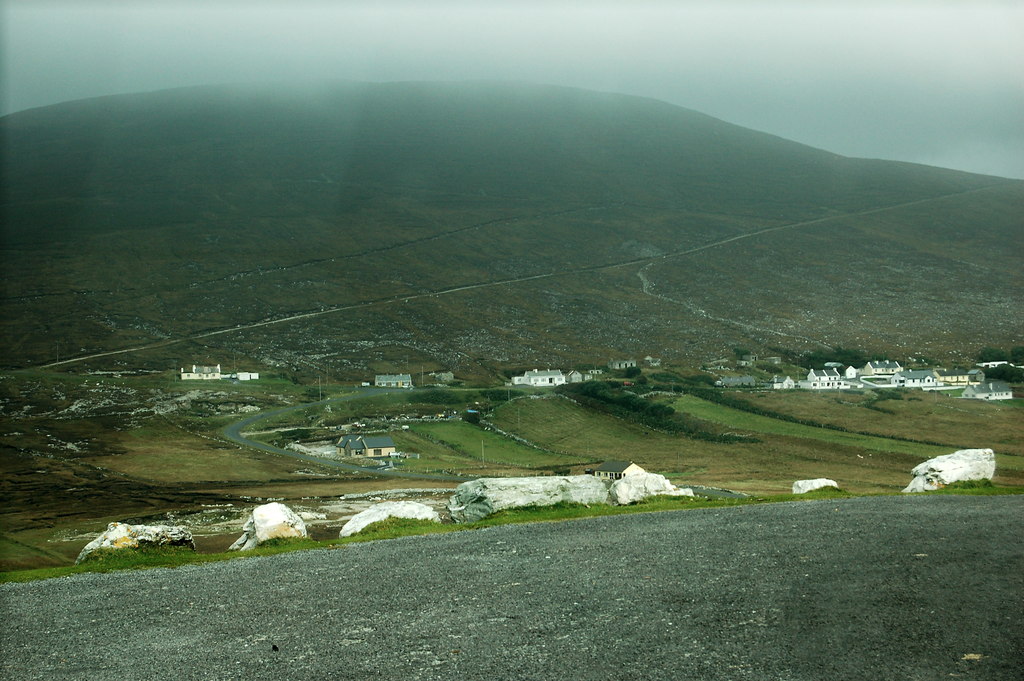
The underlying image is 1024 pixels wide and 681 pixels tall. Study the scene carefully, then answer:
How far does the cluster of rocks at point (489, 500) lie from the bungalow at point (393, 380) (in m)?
83.4

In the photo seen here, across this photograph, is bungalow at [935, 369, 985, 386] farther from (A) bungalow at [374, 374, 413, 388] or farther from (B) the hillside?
(A) bungalow at [374, 374, 413, 388]

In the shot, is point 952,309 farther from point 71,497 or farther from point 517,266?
point 71,497

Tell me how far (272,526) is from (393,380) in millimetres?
89535

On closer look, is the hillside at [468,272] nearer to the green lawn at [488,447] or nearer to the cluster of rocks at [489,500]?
the green lawn at [488,447]

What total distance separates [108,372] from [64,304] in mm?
31916

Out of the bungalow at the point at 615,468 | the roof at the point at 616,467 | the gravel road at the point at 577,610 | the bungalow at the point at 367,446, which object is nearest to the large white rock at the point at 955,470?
the gravel road at the point at 577,610

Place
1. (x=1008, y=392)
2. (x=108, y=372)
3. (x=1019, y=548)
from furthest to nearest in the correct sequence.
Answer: (x=108, y=372) < (x=1008, y=392) < (x=1019, y=548)

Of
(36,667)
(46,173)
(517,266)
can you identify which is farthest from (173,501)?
(46,173)

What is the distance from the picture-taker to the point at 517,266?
159875 millimetres

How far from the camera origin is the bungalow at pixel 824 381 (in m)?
90.3

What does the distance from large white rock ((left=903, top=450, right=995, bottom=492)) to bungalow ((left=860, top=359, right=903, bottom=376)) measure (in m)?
78.5

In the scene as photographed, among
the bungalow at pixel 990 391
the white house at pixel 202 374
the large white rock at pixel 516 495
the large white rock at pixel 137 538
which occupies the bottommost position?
the white house at pixel 202 374

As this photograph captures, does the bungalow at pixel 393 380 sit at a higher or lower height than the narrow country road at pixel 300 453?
lower

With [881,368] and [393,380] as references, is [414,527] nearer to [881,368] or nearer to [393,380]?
[393,380]
